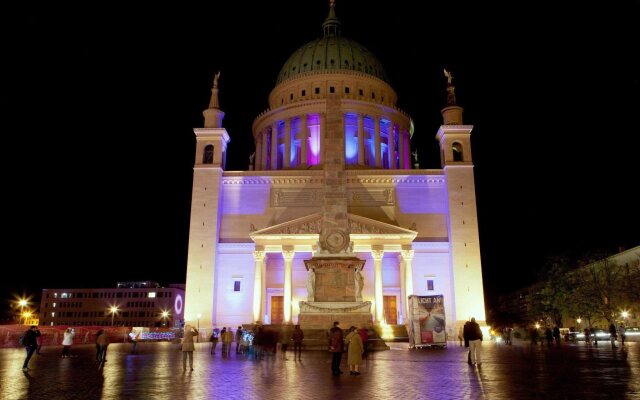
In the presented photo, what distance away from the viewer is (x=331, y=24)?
7869cm

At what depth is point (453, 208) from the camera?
51.9m

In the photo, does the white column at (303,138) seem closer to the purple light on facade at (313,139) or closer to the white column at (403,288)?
the purple light on facade at (313,139)

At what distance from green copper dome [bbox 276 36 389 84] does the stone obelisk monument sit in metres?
45.2

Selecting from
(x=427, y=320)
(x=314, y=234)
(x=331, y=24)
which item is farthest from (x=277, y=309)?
(x=331, y=24)

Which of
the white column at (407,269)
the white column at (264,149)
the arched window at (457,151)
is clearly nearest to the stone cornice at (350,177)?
the arched window at (457,151)

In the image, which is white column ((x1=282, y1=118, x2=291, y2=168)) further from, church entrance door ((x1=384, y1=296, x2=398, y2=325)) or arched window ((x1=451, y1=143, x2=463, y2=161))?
church entrance door ((x1=384, y1=296, x2=398, y2=325))

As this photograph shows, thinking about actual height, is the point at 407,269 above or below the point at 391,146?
below

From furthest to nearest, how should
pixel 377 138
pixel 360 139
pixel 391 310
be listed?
pixel 377 138 < pixel 360 139 < pixel 391 310

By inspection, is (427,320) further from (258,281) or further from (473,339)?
(258,281)

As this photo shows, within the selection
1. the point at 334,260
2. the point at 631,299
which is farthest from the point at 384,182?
the point at 334,260

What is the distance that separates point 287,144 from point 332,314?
144 ft

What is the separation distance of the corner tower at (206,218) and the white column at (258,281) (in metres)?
4.80

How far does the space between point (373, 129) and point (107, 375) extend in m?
56.5

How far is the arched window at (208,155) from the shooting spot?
55.2 m
